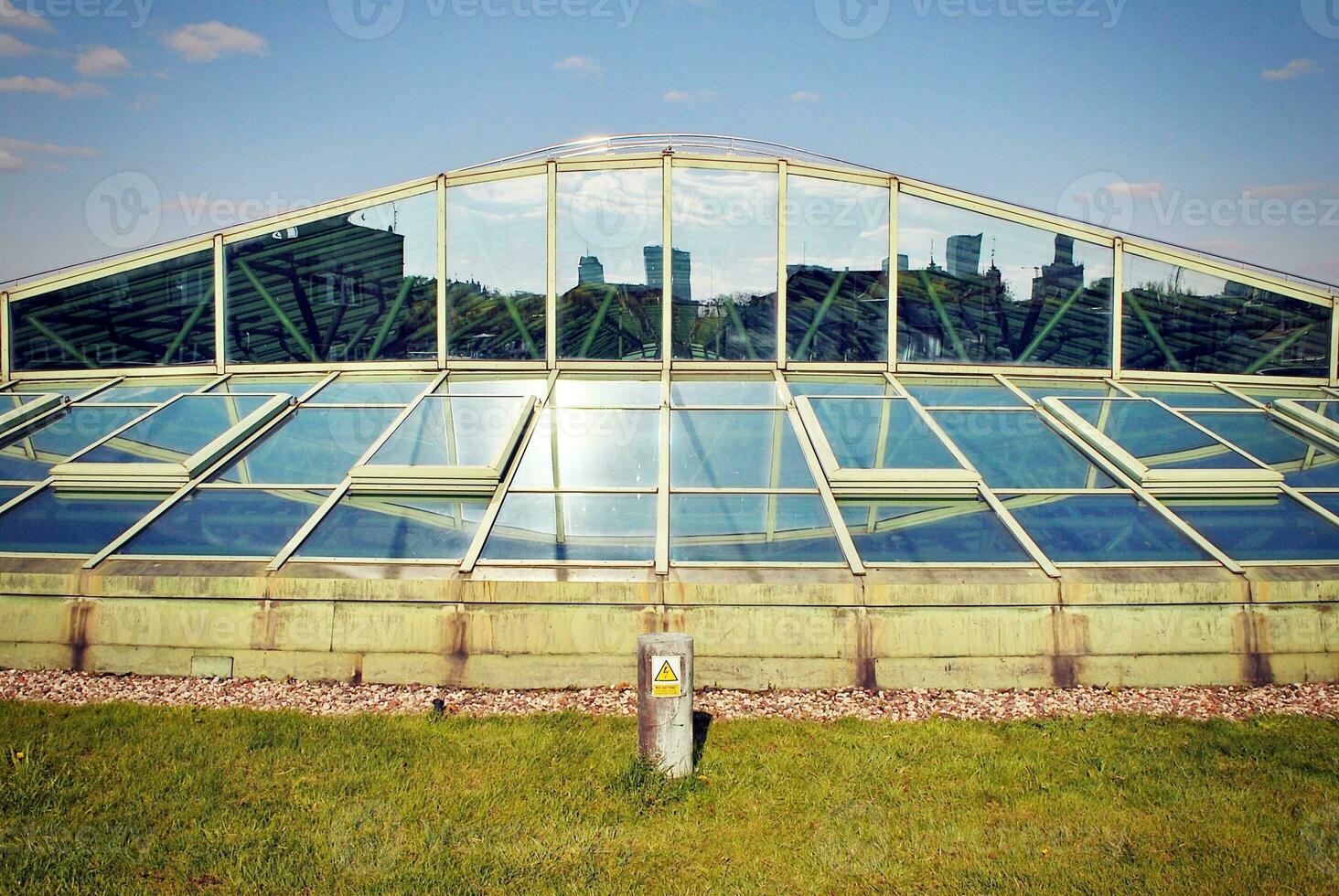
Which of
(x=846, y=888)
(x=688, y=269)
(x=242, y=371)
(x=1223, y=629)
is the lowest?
(x=846, y=888)

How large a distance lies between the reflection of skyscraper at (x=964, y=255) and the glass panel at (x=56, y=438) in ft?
38.0

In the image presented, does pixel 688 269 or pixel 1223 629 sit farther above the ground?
pixel 688 269

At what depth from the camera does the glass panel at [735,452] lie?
9.84 metres

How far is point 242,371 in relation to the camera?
13289 millimetres

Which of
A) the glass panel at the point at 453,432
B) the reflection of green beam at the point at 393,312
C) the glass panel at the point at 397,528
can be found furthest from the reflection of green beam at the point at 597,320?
the glass panel at the point at 397,528

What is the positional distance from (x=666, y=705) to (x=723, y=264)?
8.07 meters

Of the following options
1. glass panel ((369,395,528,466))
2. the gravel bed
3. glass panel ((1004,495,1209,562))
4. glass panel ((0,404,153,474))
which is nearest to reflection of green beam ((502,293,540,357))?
glass panel ((369,395,528,466))

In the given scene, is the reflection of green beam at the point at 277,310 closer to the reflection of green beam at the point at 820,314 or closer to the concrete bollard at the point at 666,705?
the reflection of green beam at the point at 820,314

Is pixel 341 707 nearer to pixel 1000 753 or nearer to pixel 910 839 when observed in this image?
pixel 910 839

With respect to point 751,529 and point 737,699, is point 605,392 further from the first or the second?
point 737,699

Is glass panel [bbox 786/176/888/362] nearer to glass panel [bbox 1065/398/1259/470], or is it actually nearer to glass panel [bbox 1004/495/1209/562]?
glass panel [bbox 1065/398/1259/470]

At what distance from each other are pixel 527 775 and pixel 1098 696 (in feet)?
17.0

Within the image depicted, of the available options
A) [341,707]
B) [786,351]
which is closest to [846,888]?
[341,707]

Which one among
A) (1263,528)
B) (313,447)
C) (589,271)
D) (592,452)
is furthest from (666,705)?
(589,271)
